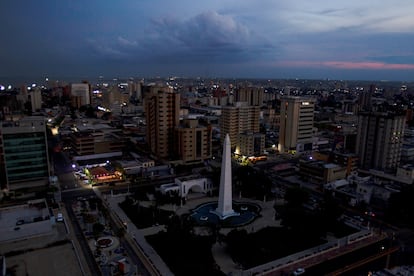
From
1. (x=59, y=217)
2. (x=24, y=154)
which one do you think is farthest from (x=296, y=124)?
(x=24, y=154)

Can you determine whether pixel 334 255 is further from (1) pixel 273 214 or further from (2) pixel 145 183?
(2) pixel 145 183

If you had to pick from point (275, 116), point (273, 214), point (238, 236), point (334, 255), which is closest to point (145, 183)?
point (273, 214)

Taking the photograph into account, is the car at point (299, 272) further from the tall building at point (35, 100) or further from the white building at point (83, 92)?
the white building at point (83, 92)

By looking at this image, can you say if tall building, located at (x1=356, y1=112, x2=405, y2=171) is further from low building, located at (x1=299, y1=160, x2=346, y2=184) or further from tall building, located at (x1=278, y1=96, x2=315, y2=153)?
tall building, located at (x1=278, y1=96, x2=315, y2=153)

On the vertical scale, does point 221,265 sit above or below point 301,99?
below

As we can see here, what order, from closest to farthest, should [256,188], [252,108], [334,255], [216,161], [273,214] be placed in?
[334,255] < [273,214] < [256,188] < [216,161] < [252,108]

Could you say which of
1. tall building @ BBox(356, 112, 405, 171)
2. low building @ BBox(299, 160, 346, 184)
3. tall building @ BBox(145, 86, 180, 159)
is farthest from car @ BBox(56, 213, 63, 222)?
tall building @ BBox(356, 112, 405, 171)
